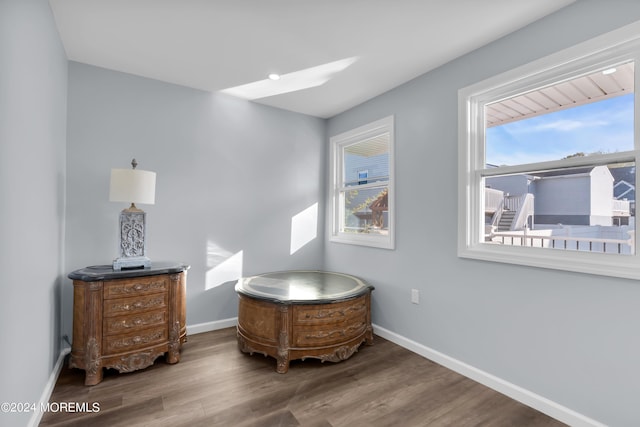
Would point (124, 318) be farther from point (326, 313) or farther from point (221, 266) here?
point (326, 313)

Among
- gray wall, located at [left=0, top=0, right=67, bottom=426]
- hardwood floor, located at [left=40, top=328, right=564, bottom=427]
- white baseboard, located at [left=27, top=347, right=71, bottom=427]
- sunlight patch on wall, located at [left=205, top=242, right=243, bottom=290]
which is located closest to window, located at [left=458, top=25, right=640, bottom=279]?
hardwood floor, located at [left=40, top=328, right=564, bottom=427]

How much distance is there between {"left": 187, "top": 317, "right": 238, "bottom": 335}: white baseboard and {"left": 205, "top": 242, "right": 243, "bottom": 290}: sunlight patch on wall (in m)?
0.37

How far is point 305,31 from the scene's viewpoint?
2191mm

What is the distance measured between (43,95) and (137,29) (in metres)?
0.77

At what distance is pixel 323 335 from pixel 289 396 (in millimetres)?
562

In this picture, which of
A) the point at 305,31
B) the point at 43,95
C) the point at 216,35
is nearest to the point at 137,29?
the point at 216,35

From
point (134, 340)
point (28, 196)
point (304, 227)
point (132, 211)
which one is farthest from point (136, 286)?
point (304, 227)

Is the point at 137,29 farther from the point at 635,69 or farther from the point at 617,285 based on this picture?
the point at 617,285

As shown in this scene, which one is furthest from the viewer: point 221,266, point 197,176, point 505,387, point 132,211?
point 221,266

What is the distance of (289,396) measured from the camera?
2.10 meters

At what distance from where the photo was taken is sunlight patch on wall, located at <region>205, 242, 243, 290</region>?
3248mm

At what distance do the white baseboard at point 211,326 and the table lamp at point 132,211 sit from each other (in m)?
0.99

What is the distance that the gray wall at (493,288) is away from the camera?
1726 millimetres

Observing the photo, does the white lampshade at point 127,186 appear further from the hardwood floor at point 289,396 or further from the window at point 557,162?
the window at point 557,162
